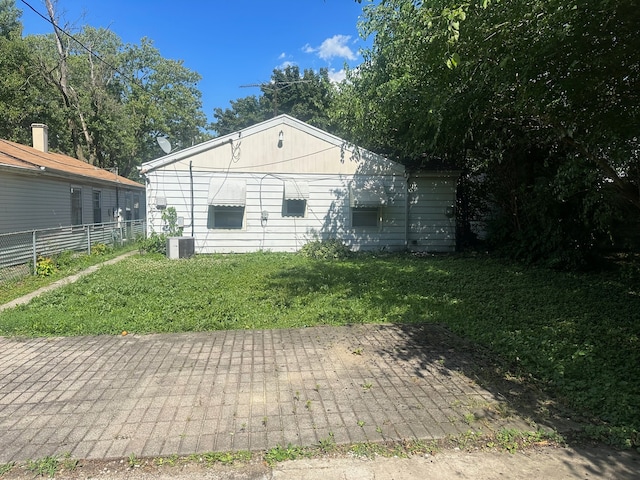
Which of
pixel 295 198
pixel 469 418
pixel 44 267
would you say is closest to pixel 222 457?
pixel 469 418

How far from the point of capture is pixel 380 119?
385 inches

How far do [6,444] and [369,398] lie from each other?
2682 mm

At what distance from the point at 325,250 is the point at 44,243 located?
724 centimetres

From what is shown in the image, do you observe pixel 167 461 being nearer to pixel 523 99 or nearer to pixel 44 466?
pixel 44 466

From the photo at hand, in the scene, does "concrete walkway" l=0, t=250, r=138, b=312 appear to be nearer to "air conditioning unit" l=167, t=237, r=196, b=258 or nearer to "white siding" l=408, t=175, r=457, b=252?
"air conditioning unit" l=167, t=237, r=196, b=258

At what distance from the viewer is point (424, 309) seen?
6270 mm

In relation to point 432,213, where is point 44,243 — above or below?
below

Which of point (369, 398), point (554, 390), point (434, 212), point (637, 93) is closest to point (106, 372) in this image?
point (369, 398)

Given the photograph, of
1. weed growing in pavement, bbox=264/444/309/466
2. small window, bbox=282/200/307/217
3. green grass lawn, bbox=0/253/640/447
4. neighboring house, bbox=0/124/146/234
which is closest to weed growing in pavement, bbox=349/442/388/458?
weed growing in pavement, bbox=264/444/309/466

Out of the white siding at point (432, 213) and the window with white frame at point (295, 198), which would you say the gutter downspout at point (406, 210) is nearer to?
the white siding at point (432, 213)

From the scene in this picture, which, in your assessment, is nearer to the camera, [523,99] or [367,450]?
[367,450]

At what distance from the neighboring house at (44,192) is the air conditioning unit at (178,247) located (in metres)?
4.11

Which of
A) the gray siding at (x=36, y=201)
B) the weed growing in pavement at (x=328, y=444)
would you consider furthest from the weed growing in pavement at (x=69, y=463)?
the gray siding at (x=36, y=201)

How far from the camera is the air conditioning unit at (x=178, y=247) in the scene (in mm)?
11367
